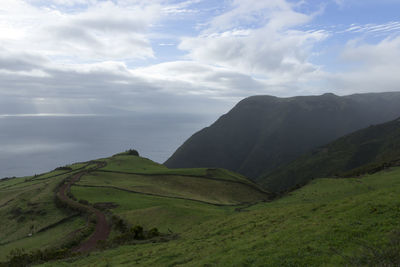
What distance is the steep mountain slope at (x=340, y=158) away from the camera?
150 m

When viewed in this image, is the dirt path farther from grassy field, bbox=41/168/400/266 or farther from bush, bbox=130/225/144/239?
grassy field, bbox=41/168/400/266

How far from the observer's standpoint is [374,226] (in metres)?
15.1

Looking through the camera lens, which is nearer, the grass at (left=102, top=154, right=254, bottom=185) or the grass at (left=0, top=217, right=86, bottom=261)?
the grass at (left=0, top=217, right=86, bottom=261)

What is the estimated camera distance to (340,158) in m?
164

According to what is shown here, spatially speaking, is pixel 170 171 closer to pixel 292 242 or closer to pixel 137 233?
pixel 137 233

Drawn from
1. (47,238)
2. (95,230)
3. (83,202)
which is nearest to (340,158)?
(83,202)

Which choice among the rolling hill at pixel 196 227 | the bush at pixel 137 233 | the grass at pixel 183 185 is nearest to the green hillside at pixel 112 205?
the grass at pixel 183 185

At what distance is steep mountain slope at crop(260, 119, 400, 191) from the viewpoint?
150125mm

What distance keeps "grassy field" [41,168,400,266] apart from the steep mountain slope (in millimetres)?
127804

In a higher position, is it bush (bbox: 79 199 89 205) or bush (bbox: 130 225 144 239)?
bush (bbox: 79 199 89 205)

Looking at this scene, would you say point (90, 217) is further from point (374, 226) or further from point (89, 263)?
point (374, 226)

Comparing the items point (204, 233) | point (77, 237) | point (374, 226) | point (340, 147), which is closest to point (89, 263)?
point (204, 233)

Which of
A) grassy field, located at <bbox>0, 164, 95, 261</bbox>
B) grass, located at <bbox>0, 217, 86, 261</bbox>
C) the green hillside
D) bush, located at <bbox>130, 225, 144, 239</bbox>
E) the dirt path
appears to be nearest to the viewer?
bush, located at <bbox>130, 225, 144, 239</bbox>

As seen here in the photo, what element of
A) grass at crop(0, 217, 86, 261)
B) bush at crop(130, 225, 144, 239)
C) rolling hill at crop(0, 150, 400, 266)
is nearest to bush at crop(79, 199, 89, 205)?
rolling hill at crop(0, 150, 400, 266)
